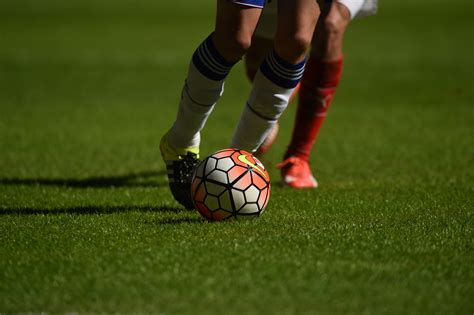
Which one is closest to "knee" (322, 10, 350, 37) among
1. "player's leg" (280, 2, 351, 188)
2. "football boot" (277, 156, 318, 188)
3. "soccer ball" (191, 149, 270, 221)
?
"player's leg" (280, 2, 351, 188)

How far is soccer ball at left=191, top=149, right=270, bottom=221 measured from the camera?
4.19 m

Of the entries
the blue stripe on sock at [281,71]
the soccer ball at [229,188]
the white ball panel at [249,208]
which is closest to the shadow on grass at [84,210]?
the soccer ball at [229,188]

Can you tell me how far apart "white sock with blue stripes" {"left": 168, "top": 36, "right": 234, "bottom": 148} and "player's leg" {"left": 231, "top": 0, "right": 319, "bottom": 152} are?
20 centimetres

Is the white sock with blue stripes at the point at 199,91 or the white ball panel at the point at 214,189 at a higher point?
the white sock with blue stripes at the point at 199,91

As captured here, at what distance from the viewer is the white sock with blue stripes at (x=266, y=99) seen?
4.37 meters

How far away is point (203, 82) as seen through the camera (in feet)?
14.8

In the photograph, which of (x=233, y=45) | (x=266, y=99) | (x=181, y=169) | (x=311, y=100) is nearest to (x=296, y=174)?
(x=311, y=100)

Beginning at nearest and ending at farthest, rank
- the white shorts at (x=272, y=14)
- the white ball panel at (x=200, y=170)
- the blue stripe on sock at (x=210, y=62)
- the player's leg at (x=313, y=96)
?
the white ball panel at (x=200, y=170) < the blue stripe on sock at (x=210, y=62) < the white shorts at (x=272, y=14) < the player's leg at (x=313, y=96)

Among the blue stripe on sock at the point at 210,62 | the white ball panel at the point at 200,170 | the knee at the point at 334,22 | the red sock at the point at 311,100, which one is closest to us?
the white ball panel at the point at 200,170

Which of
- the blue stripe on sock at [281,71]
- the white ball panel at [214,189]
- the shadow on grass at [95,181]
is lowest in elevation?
the shadow on grass at [95,181]

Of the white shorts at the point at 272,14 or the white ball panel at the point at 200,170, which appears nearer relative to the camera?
the white ball panel at the point at 200,170

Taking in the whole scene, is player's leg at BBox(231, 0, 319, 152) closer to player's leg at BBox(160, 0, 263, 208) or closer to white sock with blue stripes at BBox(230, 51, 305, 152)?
white sock with blue stripes at BBox(230, 51, 305, 152)

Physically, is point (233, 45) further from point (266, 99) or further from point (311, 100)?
point (311, 100)

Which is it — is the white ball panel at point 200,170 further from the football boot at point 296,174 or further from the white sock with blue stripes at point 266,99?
the football boot at point 296,174
